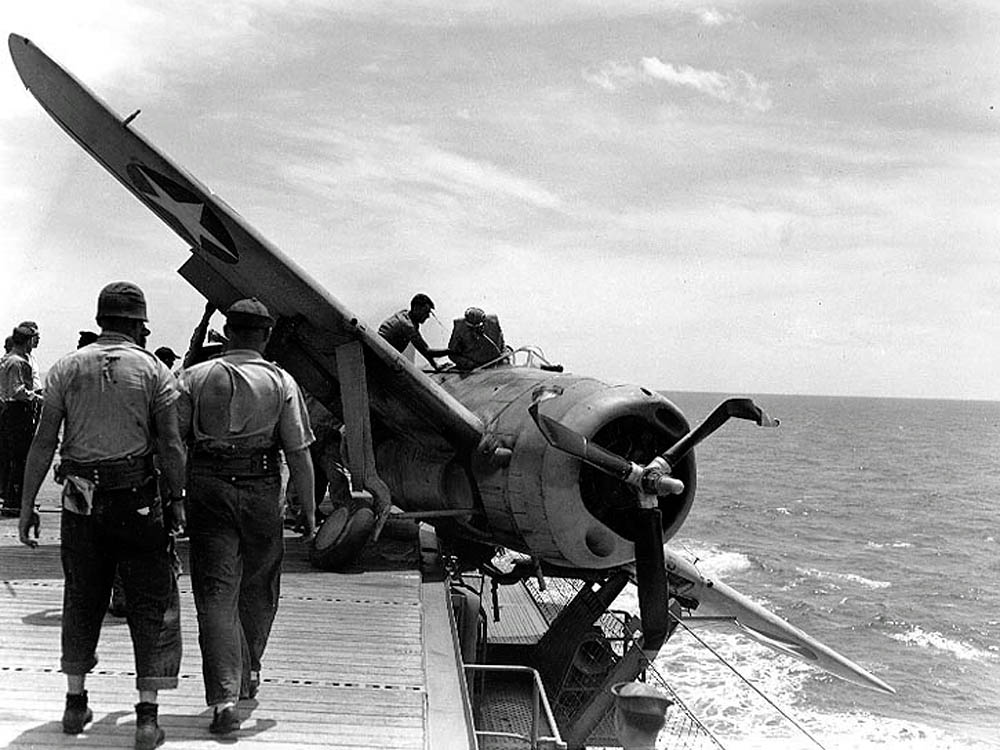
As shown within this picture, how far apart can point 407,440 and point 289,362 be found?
161 centimetres

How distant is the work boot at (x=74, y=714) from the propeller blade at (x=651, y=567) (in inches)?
199

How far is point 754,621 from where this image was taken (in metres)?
12.6

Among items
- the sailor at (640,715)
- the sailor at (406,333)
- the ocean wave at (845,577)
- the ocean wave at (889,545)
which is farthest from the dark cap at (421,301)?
the ocean wave at (889,545)

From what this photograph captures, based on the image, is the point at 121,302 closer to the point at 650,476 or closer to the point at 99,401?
the point at 99,401

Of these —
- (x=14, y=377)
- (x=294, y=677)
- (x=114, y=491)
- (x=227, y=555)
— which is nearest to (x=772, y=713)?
(x=14, y=377)

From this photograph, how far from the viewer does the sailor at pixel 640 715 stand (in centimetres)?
575

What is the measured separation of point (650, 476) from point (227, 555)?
14.5 ft

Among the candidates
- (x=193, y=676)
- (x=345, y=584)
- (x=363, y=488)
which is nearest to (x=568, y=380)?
(x=363, y=488)

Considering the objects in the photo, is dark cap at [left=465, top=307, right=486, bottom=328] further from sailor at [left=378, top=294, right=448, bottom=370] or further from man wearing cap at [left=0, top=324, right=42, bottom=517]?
man wearing cap at [left=0, top=324, right=42, bottom=517]

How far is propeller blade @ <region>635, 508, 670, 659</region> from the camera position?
8727 millimetres

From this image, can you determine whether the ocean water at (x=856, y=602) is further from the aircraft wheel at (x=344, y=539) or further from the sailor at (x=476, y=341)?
the aircraft wheel at (x=344, y=539)

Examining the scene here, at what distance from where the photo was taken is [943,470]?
88.8 metres

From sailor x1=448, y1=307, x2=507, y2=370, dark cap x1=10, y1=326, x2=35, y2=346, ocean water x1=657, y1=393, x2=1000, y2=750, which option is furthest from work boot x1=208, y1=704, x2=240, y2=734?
ocean water x1=657, y1=393, x2=1000, y2=750

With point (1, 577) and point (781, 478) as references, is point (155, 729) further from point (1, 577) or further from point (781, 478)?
point (781, 478)
